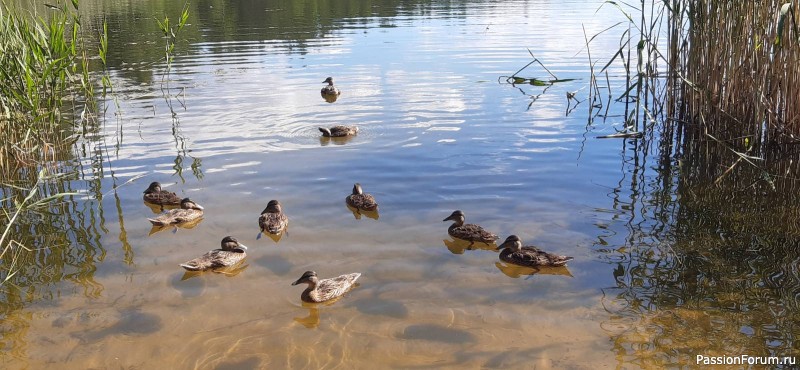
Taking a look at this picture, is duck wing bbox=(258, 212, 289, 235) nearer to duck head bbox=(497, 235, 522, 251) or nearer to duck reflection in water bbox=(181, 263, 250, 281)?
duck reflection in water bbox=(181, 263, 250, 281)

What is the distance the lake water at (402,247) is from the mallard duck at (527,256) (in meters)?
0.12

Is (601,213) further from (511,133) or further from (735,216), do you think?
(511,133)

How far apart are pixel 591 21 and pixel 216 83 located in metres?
17.6

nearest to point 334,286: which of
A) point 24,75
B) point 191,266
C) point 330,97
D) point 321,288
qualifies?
point 321,288

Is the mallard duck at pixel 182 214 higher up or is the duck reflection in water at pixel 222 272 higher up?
the mallard duck at pixel 182 214

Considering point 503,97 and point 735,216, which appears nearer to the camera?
point 735,216

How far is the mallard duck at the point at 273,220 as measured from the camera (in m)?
8.13

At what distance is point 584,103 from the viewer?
14695 millimetres

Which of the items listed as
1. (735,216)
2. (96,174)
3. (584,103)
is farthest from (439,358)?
(584,103)

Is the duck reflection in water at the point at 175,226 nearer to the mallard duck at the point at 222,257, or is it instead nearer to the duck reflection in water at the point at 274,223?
the duck reflection in water at the point at 274,223

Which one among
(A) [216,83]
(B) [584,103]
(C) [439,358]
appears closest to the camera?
(C) [439,358]

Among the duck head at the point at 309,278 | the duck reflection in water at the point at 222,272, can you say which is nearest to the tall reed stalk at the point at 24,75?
the duck reflection in water at the point at 222,272

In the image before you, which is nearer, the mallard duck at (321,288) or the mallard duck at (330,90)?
the mallard duck at (321,288)

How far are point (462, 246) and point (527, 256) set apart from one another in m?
0.93
